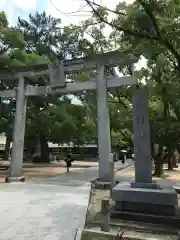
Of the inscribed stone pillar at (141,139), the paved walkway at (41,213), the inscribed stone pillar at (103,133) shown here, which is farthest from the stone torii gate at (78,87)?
the inscribed stone pillar at (141,139)

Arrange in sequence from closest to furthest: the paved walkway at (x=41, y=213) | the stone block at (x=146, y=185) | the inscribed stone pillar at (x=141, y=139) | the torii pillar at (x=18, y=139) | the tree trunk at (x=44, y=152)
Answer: the paved walkway at (x=41, y=213) < the stone block at (x=146, y=185) < the inscribed stone pillar at (x=141, y=139) < the torii pillar at (x=18, y=139) < the tree trunk at (x=44, y=152)

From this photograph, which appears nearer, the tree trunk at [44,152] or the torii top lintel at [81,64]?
the torii top lintel at [81,64]

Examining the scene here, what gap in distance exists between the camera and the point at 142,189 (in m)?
7.41

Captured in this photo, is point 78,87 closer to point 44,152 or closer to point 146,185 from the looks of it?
point 146,185

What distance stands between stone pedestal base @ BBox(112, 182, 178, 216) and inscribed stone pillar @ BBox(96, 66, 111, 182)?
474 centimetres

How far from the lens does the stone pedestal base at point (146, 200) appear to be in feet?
23.0

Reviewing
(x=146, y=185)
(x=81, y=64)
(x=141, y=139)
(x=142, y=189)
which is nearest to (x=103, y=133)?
(x=81, y=64)

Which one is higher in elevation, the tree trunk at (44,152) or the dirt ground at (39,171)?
the tree trunk at (44,152)

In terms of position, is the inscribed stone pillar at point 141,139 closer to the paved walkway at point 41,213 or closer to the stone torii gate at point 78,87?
the paved walkway at point 41,213

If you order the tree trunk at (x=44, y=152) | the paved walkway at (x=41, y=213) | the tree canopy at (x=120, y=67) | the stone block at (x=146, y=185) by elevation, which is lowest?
the paved walkway at (x=41, y=213)

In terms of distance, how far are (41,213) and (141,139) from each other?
356cm

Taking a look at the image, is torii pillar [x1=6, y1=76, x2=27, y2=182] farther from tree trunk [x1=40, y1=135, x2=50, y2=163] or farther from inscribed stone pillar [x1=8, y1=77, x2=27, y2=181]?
tree trunk [x1=40, y1=135, x2=50, y2=163]

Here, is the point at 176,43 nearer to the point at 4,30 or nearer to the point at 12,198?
the point at 12,198

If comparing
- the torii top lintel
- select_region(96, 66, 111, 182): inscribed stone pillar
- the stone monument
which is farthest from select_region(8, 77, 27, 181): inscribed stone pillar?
the stone monument
